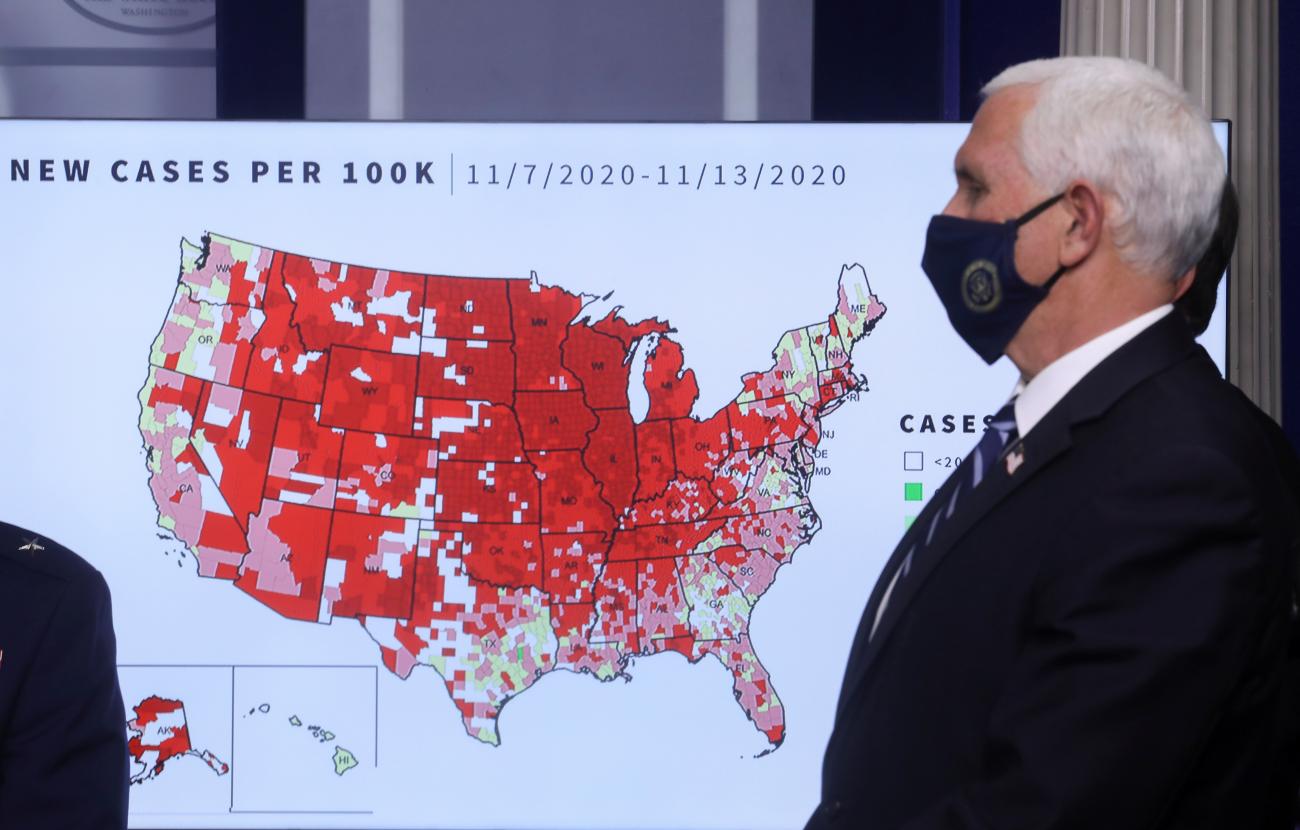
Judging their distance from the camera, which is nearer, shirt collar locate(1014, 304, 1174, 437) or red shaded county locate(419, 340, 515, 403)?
shirt collar locate(1014, 304, 1174, 437)

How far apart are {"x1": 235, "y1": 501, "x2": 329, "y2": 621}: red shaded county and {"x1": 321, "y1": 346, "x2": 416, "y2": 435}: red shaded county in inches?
7.3

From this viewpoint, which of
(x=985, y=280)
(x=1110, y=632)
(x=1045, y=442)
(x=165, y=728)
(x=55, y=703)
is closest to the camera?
(x=1110, y=632)

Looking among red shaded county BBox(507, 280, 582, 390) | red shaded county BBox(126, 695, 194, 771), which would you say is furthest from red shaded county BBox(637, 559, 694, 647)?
red shaded county BBox(126, 695, 194, 771)

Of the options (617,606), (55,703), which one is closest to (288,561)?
(617,606)

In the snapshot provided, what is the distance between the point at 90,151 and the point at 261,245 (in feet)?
1.18

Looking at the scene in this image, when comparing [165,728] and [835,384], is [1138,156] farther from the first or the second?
[165,728]

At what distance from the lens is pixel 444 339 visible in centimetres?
237

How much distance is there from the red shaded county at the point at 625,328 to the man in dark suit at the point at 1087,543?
1.12 meters

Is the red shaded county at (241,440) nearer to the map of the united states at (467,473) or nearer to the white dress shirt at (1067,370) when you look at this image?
the map of the united states at (467,473)

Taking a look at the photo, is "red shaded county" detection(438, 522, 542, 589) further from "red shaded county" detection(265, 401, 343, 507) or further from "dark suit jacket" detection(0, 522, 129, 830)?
"dark suit jacket" detection(0, 522, 129, 830)

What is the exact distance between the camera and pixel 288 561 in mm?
2338

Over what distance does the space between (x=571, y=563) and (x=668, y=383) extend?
1.24 feet

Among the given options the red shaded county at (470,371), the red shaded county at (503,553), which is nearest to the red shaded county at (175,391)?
the red shaded county at (470,371)

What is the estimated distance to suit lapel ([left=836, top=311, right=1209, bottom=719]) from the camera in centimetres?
108
